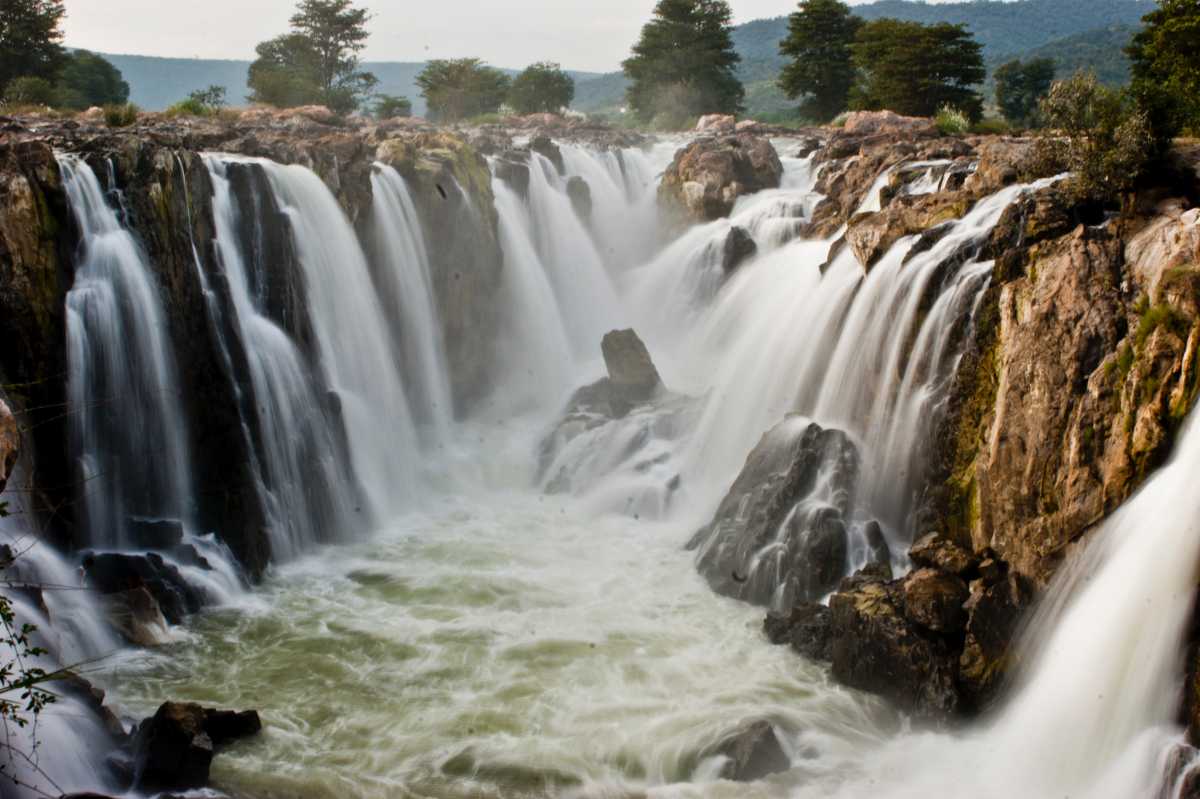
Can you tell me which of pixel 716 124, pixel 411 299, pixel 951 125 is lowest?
pixel 411 299

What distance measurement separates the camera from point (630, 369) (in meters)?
22.8

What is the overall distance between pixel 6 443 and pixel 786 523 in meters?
10.8

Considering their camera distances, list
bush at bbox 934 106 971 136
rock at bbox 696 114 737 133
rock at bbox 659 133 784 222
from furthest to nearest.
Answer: rock at bbox 696 114 737 133, bush at bbox 934 106 971 136, rock at bbox 659 133 784 222

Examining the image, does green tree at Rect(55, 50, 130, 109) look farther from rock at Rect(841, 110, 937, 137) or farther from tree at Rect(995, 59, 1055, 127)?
tree at Rect(995, 59, 1055, 127)

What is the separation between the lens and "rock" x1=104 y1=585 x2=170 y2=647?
41.9 feet

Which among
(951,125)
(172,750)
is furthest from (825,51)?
(172,750)

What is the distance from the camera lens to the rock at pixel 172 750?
9750 millimetres

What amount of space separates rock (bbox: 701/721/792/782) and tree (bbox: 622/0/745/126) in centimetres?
5244

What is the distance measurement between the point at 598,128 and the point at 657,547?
30.1 meters

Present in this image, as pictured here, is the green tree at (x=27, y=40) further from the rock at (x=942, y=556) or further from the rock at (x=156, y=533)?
the rock at (x=942, y=556)

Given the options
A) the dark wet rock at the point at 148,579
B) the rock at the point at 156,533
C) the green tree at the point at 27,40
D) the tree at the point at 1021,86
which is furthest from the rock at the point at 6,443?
the tree at the point at 1021,86

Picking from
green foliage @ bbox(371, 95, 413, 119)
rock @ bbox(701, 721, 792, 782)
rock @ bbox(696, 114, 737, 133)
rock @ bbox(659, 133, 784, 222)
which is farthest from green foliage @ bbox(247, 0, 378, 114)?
rock @ bbox(701, 721, 792, 782)

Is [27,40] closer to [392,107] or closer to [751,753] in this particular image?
[392,107]

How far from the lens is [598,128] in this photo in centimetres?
4334
